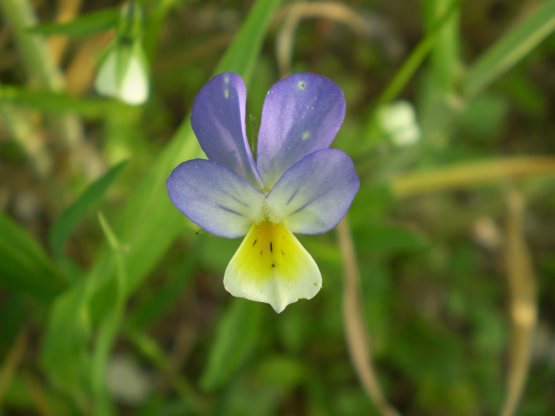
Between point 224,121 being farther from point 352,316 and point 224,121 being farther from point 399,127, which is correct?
point 399,127

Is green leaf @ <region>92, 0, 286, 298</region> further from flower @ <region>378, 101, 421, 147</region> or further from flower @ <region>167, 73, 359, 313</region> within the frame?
flower @ <region>378, 101, 421, 147</region>

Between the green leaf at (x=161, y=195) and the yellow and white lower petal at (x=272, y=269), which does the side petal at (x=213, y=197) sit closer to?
the yellow and white lower petal at (x=272, y=269)

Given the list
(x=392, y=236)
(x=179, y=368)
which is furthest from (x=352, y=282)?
(x=179, y=368)

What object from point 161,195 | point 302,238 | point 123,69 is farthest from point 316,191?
point 302,238

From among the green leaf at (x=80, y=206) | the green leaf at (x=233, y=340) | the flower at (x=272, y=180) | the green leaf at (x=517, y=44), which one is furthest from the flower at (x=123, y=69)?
the green leaf at (x=517, y=44)

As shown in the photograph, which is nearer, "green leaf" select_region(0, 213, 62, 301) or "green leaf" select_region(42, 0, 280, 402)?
"green leaf" select_region(42, 0, 280, 402)

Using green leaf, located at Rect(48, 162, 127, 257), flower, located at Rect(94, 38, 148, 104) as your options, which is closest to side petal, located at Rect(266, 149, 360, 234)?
green leaf, located at Rect(48, 162, 127, 257)

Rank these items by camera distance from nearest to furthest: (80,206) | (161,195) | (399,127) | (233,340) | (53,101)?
1. (80,206)
2. (161,195)
3. (53,101)
4. (233,340)
5. (399,127)
